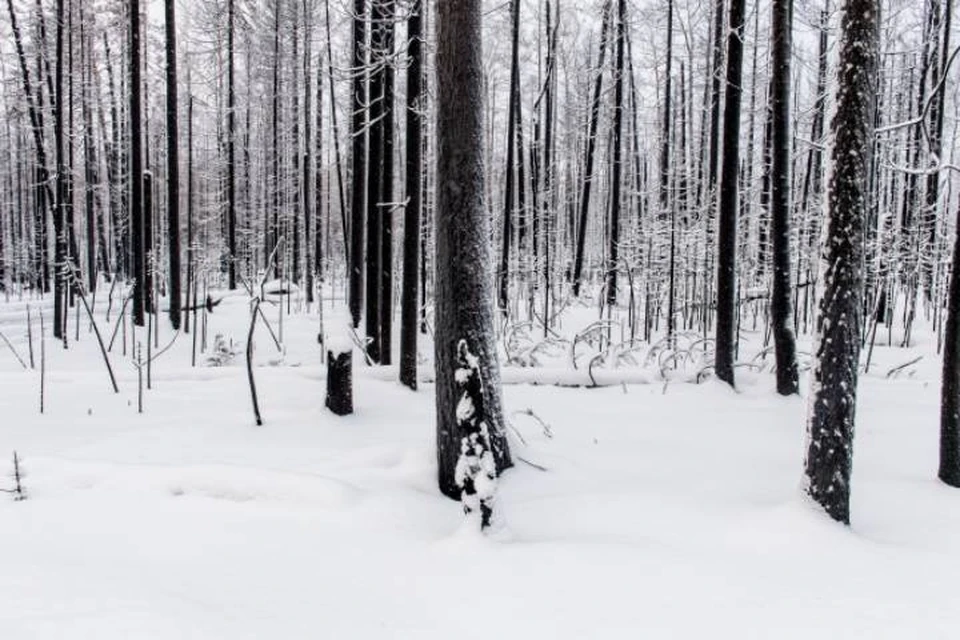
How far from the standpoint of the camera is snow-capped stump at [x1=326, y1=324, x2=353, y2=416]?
5.80m

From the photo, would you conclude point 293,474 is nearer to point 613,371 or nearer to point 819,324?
point 819,324

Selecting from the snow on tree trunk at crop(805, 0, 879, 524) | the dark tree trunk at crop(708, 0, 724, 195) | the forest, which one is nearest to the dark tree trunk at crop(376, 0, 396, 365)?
the forest

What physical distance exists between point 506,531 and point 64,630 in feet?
6.67

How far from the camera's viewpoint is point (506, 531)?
341cm

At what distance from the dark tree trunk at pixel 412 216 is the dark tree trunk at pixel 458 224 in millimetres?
2765

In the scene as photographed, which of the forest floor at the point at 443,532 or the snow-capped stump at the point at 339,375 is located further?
the snow-capped stump at the point at 339,375

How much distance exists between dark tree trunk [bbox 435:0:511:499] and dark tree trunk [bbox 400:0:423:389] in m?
2.77

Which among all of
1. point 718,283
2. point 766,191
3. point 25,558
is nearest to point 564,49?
point 766,191

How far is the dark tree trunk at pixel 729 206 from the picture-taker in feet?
23.3

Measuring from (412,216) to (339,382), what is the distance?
2.24 metres

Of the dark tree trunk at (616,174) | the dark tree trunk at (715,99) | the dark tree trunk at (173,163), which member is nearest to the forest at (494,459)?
the dark tree trunk at (173,163)

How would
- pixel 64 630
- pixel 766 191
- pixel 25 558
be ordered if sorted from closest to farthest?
pixel 64 630
pixel 25 558
pixel 766 191

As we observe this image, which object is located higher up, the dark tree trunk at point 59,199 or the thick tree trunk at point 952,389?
the dark tree trunk at point 59,199

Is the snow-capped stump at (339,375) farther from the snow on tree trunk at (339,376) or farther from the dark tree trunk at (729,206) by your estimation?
the dark tree trunk at (729,206)
